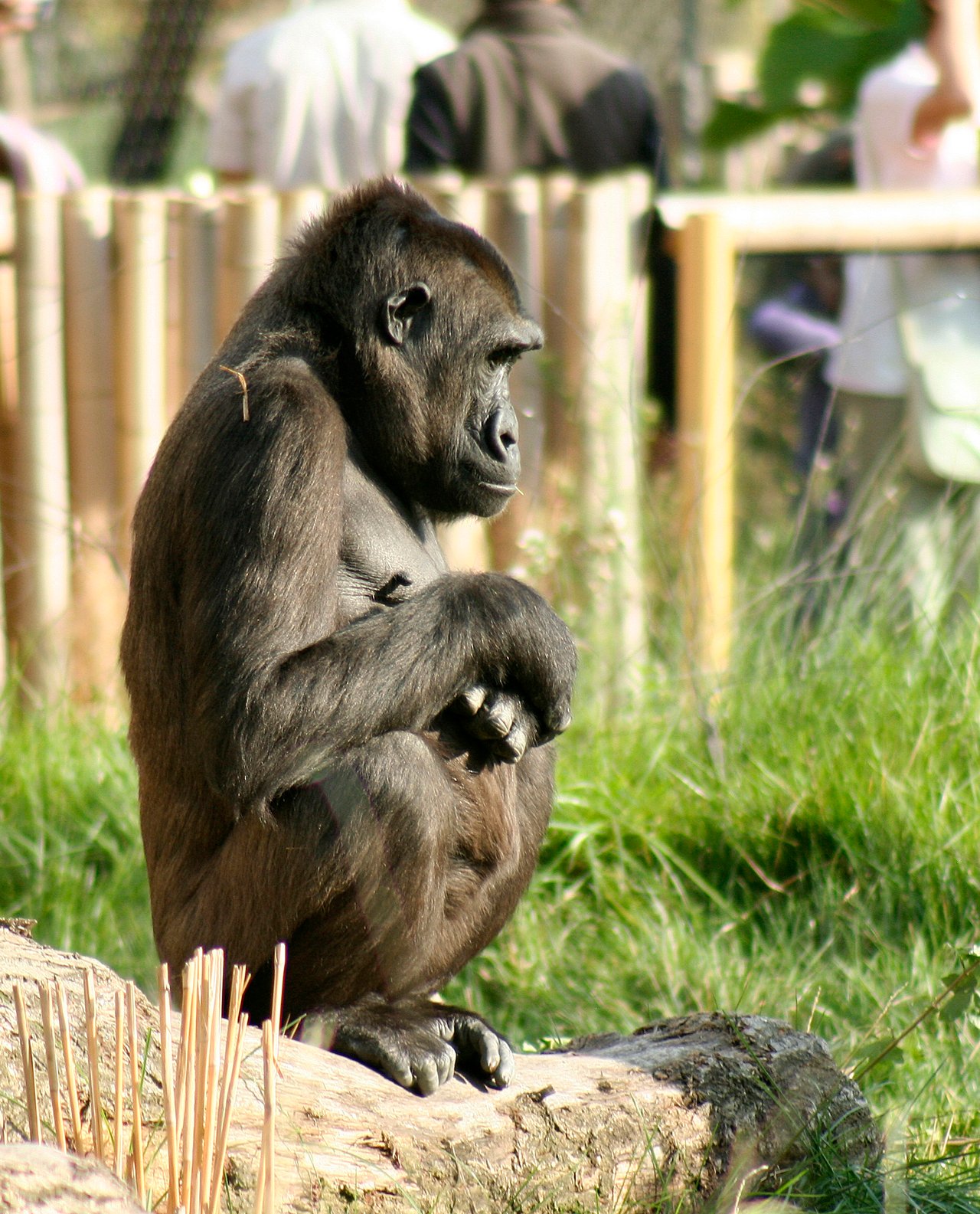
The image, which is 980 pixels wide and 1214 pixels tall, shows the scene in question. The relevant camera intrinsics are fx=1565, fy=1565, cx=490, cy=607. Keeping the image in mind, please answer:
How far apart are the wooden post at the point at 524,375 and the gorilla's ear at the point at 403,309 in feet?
7.11

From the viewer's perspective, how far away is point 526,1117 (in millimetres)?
2688

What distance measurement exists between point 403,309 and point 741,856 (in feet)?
5.96

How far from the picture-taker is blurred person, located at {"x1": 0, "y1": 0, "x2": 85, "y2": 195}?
6.21m

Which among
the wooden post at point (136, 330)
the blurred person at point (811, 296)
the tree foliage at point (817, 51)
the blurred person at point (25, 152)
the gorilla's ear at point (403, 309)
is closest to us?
the gorilla's ear at point (403, 309)

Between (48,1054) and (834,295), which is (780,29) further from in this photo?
(48,1054)

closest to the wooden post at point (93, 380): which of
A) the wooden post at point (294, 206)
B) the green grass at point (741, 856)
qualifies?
the wooden post at point (294, 206)

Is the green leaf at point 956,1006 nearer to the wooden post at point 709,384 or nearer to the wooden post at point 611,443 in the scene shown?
the wooden post at point 611,443

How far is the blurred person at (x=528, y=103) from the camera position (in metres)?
6.07

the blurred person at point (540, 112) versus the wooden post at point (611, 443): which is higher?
the blurred person at point (540, 112)

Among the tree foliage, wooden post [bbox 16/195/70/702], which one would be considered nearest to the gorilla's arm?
wooden post [bbox 16/195/70/702]

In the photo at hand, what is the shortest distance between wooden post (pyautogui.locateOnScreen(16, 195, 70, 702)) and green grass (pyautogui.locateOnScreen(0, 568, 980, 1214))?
865 mm

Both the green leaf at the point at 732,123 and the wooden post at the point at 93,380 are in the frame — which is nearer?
the wooden post at the point at 93,380

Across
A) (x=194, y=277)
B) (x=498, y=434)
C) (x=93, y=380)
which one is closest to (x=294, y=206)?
(x=194, y=277)

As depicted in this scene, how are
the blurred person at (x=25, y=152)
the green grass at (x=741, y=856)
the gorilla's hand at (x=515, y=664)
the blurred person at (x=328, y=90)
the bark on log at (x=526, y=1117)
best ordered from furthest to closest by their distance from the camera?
1. the blurred person at (x=328, y=90)
2. the blurred person at (x=25, y=152)
3. the green grass at (x=741, y=856)
4. the gorilla's hand at (x=515, y=664)
5. the bark on log at (x=526, y=1117)
